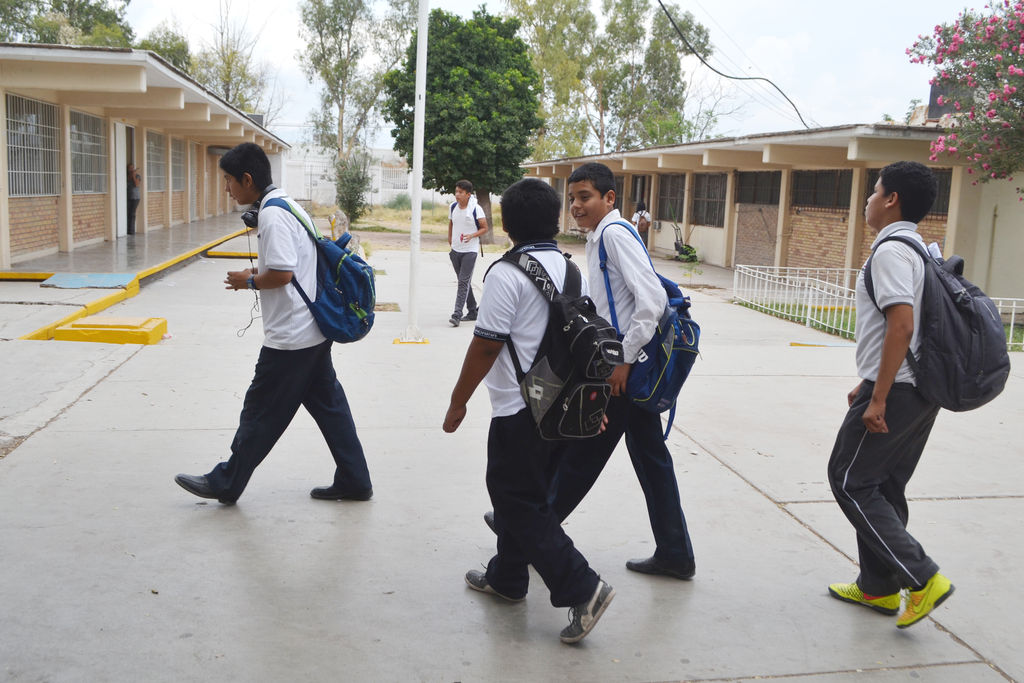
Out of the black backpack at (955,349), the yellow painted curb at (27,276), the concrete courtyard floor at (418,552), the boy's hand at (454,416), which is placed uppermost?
the black backpack at (955,349)

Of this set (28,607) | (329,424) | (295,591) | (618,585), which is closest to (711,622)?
(618,585)

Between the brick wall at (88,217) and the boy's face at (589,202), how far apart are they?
14199 millimetres

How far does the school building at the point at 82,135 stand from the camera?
12.1 m

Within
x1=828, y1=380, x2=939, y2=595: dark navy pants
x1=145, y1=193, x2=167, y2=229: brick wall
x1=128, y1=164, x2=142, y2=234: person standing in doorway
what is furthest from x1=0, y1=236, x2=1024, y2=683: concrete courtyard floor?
x1=145, y1=193, x2=167, y2=229: brick wall

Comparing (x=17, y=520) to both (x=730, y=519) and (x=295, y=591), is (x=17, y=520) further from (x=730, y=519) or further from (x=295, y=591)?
(x=730, y=519)

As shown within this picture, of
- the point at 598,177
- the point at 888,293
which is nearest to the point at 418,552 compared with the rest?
the point at 598,177

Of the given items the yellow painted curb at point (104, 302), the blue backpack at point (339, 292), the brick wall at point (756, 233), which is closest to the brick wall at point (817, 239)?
the brick wall at point (756, 233)

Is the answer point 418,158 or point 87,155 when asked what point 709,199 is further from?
point 418,158

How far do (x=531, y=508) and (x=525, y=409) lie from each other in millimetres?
336

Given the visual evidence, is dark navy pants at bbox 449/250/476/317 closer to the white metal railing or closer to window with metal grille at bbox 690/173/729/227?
the white metal railing

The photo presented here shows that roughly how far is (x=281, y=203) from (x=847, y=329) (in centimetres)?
918

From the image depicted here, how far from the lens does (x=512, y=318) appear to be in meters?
2.99

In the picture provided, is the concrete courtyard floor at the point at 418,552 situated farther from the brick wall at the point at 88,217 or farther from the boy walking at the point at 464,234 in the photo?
the brick wall at the point at 88,217

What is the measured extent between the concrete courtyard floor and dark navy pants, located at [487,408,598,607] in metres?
0.23
